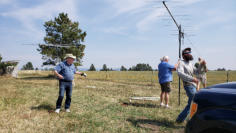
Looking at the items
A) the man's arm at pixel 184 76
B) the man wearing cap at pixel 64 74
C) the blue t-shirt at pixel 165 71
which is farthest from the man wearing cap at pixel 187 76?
the man wearing cap at pixel 64 74

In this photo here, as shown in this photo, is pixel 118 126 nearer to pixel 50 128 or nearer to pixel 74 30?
pixel 50 128

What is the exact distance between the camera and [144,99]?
27.8 feet

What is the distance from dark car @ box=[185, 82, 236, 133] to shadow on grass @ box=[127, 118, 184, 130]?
2521 millimetres

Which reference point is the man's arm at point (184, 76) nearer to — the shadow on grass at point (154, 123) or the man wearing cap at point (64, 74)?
the shadow on grass at point (154, 123)

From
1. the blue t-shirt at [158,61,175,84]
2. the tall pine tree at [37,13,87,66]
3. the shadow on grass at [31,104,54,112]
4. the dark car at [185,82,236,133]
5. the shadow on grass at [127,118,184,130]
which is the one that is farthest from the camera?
the tall pine tree at [37,13,87,66]

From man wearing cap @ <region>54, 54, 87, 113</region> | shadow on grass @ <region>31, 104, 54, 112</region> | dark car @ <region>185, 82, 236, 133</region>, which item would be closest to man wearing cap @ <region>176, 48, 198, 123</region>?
dark car @ <region>185, 82, 236, 133</region>

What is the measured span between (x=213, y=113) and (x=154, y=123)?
3.17 meters

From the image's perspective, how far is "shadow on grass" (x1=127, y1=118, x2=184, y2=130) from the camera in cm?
480

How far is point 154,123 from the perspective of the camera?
201 inches

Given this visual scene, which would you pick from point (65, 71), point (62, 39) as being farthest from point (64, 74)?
point (62, 39)

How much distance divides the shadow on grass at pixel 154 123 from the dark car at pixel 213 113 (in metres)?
2.52

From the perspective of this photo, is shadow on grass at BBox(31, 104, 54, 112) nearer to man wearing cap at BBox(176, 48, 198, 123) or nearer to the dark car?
man wearing cap at BBox(176, 48, 198, 123)

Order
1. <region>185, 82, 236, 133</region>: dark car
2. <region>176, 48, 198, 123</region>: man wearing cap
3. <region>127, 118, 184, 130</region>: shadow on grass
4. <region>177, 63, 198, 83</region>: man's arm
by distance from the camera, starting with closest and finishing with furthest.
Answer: <region>185, 82, 236, 133</region>: dark car
<region>177, 63, 198, 83</region>: man's arm
<region>176, 48, 198, 123</region>: man wearing cap
<region>127, 118, 184, 130</region>: shadow on grass

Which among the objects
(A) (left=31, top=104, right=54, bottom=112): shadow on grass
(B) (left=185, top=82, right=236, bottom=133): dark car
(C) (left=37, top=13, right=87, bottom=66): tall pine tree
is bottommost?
(A) (left=31, top=104, right=54, bottom=112): shadow on grass
